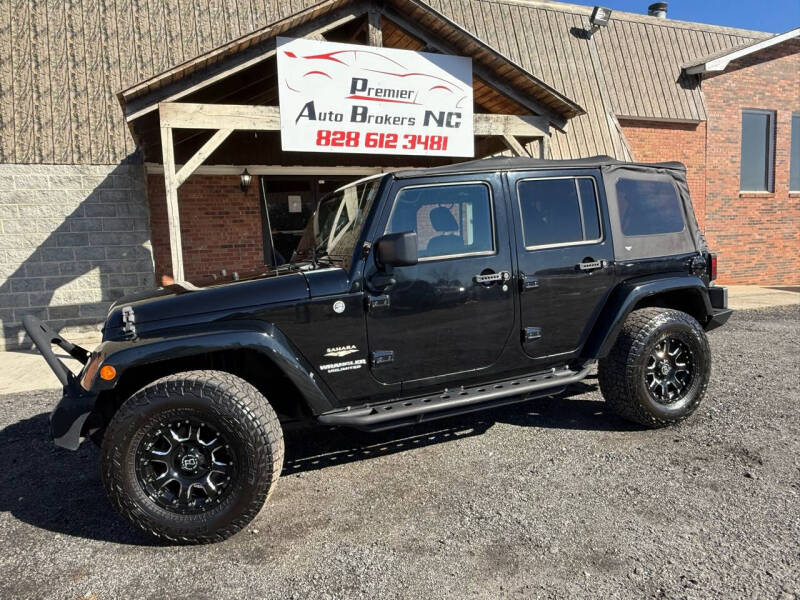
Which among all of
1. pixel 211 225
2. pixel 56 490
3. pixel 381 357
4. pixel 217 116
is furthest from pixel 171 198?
pixel 381 357

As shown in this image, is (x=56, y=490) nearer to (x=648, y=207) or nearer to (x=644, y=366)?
(x=644, y=366)

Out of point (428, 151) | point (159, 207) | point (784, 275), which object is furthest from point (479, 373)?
point (784, 275)

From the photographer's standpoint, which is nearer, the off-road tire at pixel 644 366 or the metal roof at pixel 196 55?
the off-road tire at pixel 644 366

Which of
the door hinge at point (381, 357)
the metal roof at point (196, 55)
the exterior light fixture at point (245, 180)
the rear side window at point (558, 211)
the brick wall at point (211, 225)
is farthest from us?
the exterior light fixture at point (245, 180)

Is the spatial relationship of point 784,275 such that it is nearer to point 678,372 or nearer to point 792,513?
point 678,372

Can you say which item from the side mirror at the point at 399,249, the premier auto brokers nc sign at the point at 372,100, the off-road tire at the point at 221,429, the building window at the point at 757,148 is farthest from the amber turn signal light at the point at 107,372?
the building window at the point at 757,148

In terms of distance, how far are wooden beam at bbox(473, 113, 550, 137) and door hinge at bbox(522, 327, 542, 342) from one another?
5234 millimetres

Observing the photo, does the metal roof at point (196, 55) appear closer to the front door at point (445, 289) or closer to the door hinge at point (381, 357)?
the front door at point (445, 289)

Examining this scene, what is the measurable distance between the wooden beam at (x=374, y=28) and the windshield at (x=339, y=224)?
4.18m

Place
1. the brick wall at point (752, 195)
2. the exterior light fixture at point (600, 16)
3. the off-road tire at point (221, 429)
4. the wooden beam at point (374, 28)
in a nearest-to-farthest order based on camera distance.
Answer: the off-road tire at point (221, 429)
the wooden beam at point (374, 28)
the exterior light fixture at point (600, 16)
the brick wall at point (752, 195)

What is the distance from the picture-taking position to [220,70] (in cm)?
658

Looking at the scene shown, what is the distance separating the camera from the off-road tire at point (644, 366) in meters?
3.79

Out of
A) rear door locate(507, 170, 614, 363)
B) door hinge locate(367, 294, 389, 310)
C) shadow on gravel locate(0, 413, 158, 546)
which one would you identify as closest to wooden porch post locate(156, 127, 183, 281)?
shadow on gravel locate(0, 413, 158, 546)

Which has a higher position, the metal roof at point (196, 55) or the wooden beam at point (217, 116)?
the metal roof at point (196, 55)
